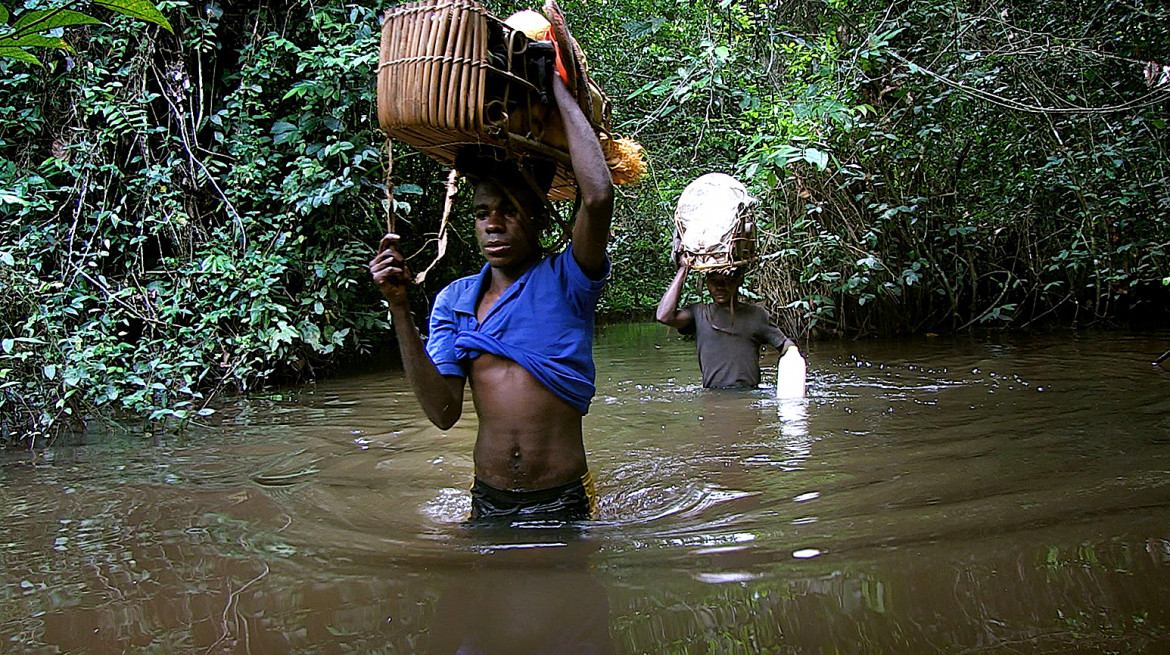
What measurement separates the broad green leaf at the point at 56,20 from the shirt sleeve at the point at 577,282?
147 cm

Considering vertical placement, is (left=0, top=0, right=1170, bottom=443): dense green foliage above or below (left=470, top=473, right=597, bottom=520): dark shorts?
above

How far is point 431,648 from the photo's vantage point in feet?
5.73

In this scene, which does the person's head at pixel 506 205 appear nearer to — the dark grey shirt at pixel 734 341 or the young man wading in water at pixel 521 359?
the young man wading in water at pixel 521 359

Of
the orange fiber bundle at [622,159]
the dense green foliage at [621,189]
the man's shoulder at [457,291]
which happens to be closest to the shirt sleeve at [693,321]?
the dense green foliage at [621,189]

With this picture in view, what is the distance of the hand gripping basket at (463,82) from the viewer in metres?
2.25

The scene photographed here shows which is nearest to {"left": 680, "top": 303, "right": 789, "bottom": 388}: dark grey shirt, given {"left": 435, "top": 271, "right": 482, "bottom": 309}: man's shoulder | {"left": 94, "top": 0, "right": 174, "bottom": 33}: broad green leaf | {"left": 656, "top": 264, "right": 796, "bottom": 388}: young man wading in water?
{"left": 656, "top": 264, "right": 796, "bottom": 388}: young man wading in water

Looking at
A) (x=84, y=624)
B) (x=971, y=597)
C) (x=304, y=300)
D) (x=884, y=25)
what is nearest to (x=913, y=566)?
(x=971, y=597)

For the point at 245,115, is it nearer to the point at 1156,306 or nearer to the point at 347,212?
the point at 347,212

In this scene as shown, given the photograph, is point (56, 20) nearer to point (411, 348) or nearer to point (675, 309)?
point (411, 348)

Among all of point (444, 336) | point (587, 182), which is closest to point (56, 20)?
point (587, 182)

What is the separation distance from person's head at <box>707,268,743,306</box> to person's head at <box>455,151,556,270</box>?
2.87 m

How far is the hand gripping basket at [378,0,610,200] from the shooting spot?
7.37ft

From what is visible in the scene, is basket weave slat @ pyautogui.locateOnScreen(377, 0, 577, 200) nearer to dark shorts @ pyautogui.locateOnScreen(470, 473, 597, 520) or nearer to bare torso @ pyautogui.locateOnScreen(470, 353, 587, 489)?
bare torso @ pyautogui.locateOnScreen(470, 353, 587, 489)

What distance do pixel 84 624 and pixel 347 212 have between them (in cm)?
517
